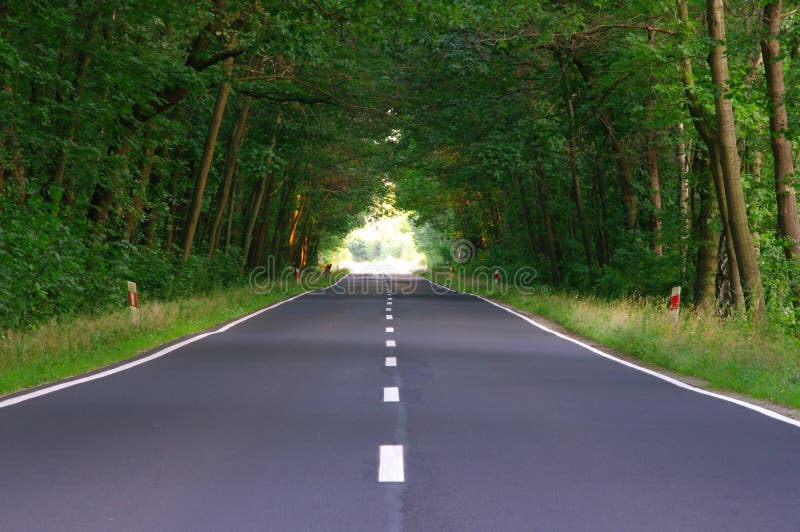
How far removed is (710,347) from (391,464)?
960 cm

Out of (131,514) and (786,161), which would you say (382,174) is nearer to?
(786,161)

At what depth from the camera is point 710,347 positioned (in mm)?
15805

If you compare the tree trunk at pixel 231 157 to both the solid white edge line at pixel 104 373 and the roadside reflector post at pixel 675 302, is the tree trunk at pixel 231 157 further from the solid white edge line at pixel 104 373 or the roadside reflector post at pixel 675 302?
the roadside reflector post at pixel 675 302

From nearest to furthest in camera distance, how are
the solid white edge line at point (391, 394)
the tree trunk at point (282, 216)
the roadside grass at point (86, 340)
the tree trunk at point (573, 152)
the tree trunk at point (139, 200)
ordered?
the solid white edge line at point (391, 394), the roadside grass at point (86, 340), the tree trunk at point (139, 200), the tree trunk at point (573, 152), the tree trunk at point (282, 216)

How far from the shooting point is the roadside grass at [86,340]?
43.3ft

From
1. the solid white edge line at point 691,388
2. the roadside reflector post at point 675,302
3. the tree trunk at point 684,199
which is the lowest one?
the solid white edge line at point 691,388

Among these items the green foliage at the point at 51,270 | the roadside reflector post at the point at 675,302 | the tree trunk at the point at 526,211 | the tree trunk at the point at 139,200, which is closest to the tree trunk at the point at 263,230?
the tree trunk at the point at 526,211

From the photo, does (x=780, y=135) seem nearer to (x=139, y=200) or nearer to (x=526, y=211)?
(x=139, y=200)

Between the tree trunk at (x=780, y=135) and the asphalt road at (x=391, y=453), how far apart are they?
6873 millimetres

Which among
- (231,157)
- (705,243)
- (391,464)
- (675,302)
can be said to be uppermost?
(231,157)

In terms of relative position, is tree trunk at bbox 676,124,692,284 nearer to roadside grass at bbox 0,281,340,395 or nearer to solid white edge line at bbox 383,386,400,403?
roadside grass at bbox 0,281,340,395

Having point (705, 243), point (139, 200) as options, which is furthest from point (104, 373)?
point (705, 243)

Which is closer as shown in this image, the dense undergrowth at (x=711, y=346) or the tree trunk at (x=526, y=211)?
the dense undergrowth at (x=711, y=346)

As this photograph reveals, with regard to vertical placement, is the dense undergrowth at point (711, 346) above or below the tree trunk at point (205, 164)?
below
